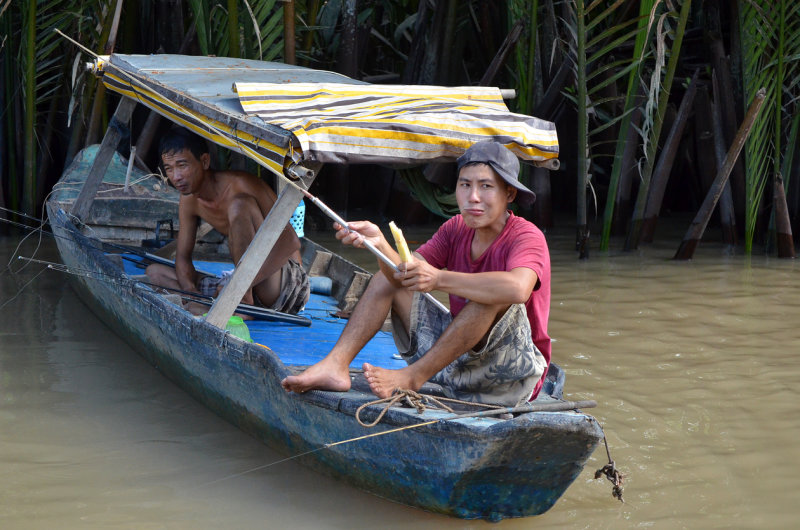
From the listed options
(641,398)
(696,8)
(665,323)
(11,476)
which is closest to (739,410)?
(641,398)

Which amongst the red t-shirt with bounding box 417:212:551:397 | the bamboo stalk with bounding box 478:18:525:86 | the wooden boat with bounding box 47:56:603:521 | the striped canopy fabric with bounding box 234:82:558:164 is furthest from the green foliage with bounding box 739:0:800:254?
the red t-shirt with bounding box 417:212:551:397

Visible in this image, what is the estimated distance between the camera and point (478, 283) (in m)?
2.89

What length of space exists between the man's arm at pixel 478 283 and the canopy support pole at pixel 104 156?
2.98m

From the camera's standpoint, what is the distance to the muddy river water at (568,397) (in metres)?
3.09

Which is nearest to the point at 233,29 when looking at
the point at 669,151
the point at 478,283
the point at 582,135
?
the point at 582,135

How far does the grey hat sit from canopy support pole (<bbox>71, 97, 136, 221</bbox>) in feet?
9.25

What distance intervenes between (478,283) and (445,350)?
0.28 meters

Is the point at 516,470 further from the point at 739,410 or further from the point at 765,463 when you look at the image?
the point at 739,410

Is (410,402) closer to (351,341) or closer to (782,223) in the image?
(351,341)

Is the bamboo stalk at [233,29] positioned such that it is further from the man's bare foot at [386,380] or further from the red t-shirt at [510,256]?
the man's bare foot at [386,380]

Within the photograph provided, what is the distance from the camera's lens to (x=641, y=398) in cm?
414

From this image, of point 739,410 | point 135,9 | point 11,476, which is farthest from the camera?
point 135,9

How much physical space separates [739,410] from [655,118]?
3.21 m

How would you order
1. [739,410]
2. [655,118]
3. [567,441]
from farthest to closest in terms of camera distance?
[655,118]
[739,410]
[567,441]
